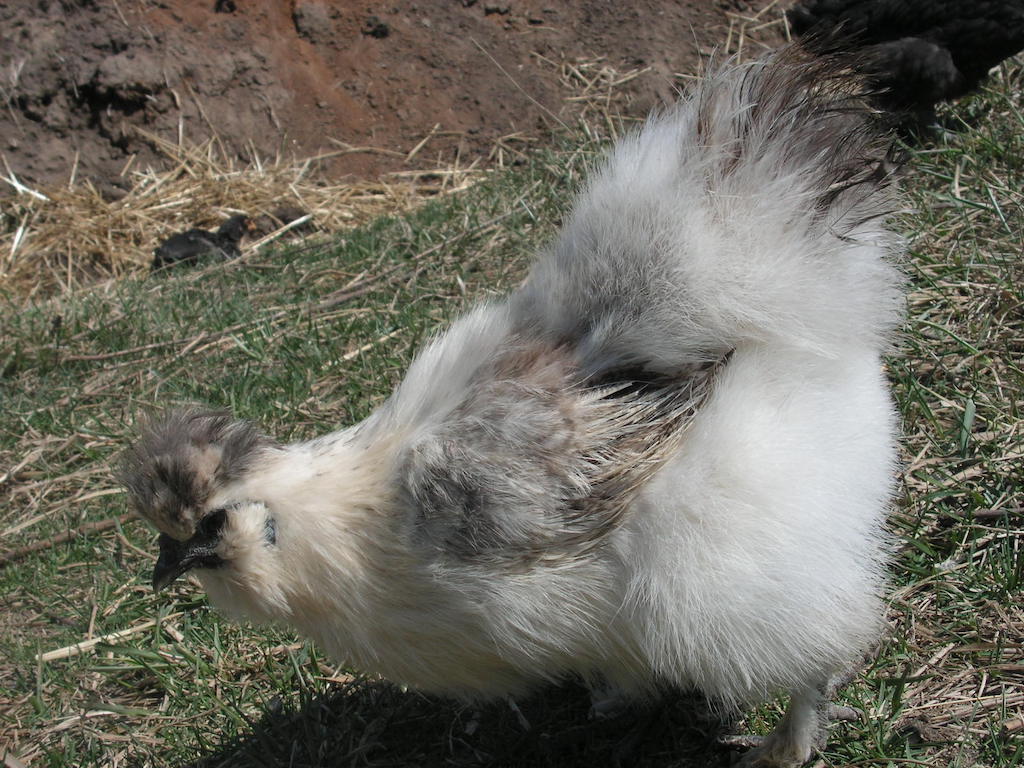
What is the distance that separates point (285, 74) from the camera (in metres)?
8.90

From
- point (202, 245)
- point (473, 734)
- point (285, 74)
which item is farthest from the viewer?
point (285, 74)

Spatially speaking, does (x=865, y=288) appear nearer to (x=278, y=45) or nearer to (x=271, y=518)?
(x=271, y=518)

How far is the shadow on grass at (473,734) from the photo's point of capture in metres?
3.17

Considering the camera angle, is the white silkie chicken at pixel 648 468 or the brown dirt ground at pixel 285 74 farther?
the brown dirt ground at pixel 285 74

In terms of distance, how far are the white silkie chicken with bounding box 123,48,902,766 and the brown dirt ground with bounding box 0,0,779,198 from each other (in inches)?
212

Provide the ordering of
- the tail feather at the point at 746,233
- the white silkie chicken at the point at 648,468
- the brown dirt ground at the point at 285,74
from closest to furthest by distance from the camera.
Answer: the white silkie chicken at the point at 648,468, the tail feather at the point at 746,233, the brown dirt ground at the point at 285,74

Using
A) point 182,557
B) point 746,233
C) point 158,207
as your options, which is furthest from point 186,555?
point 158,207

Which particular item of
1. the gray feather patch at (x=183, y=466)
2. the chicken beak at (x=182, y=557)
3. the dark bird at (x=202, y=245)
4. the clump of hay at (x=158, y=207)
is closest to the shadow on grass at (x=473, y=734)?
the chicken beak at (x=182, y=557)

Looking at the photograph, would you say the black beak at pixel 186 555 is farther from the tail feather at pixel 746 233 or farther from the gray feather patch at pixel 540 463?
the tail feather at pixel 746 233

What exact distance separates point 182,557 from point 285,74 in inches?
277

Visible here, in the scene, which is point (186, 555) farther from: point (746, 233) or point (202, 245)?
point (202, 245)

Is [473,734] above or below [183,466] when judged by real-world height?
below

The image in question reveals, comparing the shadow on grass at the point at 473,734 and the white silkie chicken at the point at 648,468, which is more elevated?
the white silkie chicken at the point at 648,468

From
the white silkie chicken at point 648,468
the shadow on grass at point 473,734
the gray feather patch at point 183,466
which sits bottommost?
the shadow on grass at point 473,734
